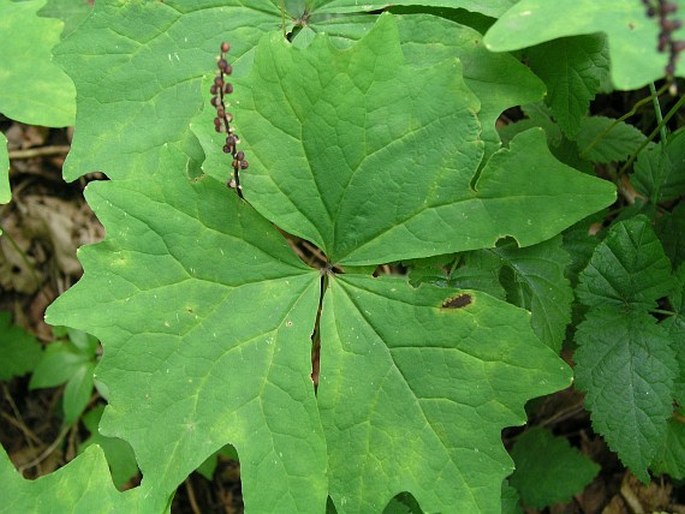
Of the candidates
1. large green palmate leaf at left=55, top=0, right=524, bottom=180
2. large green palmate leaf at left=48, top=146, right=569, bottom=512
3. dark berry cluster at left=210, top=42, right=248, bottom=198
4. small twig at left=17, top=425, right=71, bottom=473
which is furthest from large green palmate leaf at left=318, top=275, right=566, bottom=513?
small twig at left=17, top=425, right=71, bottom=473

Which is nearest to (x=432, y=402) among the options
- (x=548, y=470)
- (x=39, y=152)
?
(x=548, y=470)

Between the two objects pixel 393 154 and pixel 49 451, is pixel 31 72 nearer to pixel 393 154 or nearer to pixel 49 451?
pixel 393 154

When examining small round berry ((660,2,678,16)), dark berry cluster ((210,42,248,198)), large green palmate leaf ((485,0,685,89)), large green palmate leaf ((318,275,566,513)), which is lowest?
large green palmate leaf ((318,275,566,513))

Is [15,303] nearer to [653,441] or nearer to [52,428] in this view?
[52,428]

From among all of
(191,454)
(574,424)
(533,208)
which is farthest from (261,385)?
(574,424)

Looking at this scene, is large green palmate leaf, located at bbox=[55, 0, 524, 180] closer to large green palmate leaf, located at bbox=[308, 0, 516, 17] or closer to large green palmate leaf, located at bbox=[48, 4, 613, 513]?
large green palmate leaf, located at bbox=[308, 0, 516, 17]
